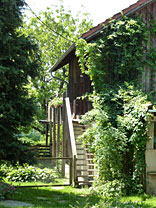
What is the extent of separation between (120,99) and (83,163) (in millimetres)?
3972

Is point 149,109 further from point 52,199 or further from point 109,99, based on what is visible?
point 52,199

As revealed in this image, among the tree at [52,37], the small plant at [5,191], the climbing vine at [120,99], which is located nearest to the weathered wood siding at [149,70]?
the climbing vine at [120,99]

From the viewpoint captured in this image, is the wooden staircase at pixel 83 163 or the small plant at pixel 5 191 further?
the wooden staircase at pixel 83 163

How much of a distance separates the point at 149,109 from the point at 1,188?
16.3ft

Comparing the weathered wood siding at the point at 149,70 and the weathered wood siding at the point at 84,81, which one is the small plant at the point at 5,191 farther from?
the weathered wood siding at the point at 149,70

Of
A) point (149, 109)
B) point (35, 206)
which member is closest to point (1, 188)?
point (35, 206)

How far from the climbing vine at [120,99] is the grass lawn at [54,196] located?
1.25 metres

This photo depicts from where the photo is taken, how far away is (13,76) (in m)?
10.8

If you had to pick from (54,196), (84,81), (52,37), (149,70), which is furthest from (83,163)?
(52,37)

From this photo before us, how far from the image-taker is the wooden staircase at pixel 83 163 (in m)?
12.9

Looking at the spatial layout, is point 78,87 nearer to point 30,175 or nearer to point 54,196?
point 30,175

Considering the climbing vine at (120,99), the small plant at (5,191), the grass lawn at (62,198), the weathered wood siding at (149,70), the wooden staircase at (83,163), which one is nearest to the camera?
the grass lawn at (62,198)

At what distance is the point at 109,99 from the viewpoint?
12.5 m

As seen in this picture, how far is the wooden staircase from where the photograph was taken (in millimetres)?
12911
